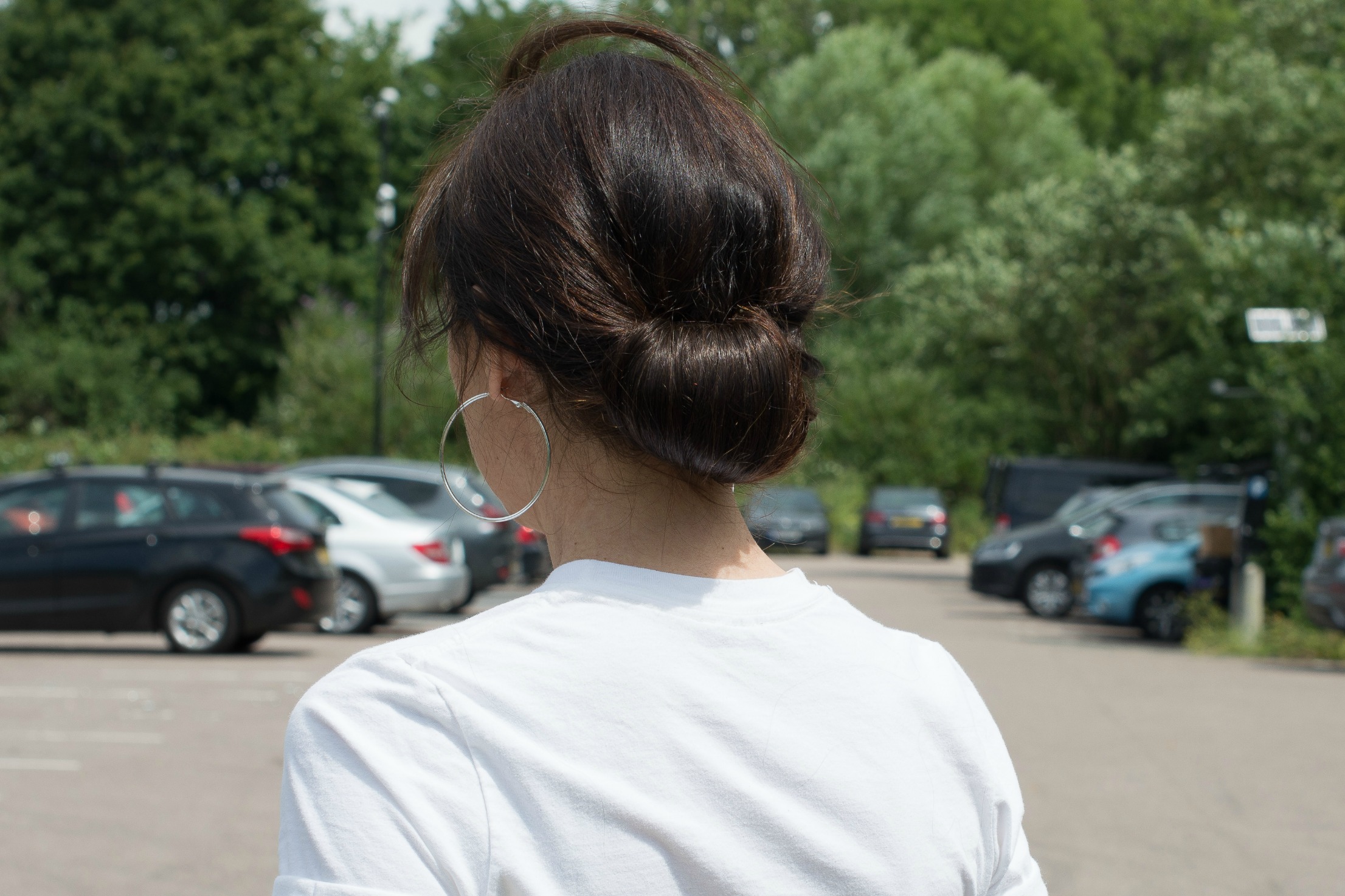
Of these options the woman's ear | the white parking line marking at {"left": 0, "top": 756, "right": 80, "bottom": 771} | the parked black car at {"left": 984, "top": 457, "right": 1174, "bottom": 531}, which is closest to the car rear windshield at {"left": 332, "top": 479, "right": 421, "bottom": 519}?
the white parking line marking at {"left": 0, "top": 756, "right": 80, "bottom": 771}

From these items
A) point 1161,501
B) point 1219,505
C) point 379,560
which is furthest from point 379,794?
point 1219,505

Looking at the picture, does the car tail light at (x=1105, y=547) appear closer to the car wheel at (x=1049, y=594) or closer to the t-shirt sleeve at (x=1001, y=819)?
the car wheel at (x=1049, y=594)

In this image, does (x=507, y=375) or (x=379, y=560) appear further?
(x=379, y=560)

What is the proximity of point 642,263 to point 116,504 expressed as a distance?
13746 millimetres

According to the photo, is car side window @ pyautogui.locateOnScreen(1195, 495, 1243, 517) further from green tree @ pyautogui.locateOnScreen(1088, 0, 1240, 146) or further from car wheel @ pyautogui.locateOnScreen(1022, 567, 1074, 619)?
green tree @ pyautogui.locateOnScreen(1088, 0, 1240, 146)

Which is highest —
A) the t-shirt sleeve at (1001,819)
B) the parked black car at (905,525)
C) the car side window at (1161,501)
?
the t-shirt sleeve at (1001,819)

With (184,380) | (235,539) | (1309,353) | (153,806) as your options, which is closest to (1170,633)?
(1309,353)

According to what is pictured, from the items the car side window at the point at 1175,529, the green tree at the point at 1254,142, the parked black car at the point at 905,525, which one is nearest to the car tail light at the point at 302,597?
the car side window at the point at 1175,529

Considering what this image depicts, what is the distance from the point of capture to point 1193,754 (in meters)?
9.35

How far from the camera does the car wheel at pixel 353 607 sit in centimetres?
1608

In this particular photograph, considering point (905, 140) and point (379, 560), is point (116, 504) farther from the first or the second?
point (905, 140)

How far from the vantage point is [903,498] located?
118 ft

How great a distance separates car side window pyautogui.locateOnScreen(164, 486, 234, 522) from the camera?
13.9 meters

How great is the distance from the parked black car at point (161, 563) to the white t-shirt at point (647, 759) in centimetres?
1293
